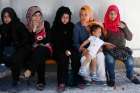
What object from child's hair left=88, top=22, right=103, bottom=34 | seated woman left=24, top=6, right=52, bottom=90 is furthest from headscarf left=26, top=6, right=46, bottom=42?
child's hair left=88, top=22, right=103, bottom=34

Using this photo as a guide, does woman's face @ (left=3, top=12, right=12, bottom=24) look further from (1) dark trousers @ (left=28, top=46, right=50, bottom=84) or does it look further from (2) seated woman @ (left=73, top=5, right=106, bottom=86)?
(2) seated woman @ (left=73, top=5, right=106, bottom=86)

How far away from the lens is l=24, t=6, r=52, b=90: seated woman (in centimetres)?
688

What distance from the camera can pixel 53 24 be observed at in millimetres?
7484

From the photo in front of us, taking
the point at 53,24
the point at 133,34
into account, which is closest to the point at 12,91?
the point at 53,24

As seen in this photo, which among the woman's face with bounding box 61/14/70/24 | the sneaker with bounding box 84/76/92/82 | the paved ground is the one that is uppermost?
the woman's face with bounding box 61/14/70/24

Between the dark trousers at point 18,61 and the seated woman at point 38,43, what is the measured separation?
95 millimetres

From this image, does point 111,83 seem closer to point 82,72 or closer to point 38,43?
point 82,72

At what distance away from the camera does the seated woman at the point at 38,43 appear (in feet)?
22.6

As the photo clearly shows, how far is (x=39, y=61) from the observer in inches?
271

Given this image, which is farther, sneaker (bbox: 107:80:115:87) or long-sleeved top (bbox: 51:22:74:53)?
long-sleeved top (bbox: 51:22:74:53)

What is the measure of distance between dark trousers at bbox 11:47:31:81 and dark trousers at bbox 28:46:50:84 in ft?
0.34

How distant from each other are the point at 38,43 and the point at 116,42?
1.24 metres

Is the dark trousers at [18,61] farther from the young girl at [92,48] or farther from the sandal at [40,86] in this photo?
the young girl at [92,48]

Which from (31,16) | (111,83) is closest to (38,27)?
(31,16)
